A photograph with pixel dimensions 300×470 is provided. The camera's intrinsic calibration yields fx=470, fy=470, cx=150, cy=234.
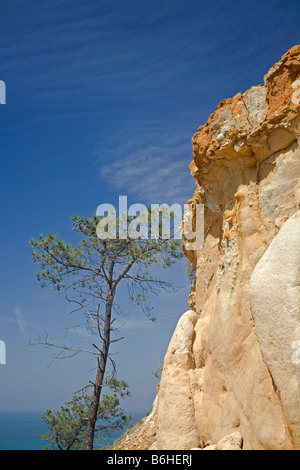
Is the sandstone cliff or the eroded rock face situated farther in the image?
the sandstone cliff

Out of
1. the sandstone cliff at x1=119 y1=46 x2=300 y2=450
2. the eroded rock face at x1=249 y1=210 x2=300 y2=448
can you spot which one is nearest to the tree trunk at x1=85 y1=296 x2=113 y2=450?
the sandstone cliff at x1=119 y1=46 x2=300 y2=450

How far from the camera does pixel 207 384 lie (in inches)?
294

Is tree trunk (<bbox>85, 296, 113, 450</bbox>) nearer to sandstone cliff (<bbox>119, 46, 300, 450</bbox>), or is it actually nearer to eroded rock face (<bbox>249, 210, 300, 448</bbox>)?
sandstone cliff (<bbox>119, 46, 300, 450</bbox>)

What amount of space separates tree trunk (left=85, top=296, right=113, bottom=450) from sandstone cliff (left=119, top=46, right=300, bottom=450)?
19.0ft

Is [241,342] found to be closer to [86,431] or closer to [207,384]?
[207,384]

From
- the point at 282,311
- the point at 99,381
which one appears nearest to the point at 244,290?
the point at 282,311

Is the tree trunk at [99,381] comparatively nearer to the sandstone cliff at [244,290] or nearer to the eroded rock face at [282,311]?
the sandstone cliff at [244,290]

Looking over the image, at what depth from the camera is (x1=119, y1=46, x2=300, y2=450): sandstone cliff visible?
5.31m

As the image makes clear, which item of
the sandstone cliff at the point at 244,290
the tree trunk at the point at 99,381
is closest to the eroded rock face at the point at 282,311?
the sandstone cliff at the point at 244,290

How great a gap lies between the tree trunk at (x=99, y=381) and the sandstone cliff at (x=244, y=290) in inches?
228

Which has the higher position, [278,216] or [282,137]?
[282,137]

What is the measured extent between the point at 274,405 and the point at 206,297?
10.1 feet

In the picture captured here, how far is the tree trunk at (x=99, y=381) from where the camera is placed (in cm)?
1395
